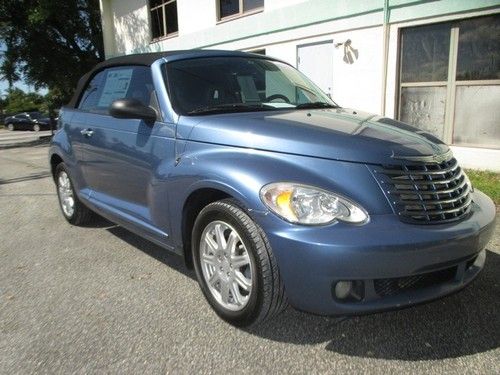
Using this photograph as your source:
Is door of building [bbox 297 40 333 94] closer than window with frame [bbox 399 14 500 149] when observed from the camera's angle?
No

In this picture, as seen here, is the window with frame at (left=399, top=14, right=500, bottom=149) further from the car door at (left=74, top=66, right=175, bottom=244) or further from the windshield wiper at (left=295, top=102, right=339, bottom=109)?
the car door at (left=74, top=66, right=175, bottom=244)

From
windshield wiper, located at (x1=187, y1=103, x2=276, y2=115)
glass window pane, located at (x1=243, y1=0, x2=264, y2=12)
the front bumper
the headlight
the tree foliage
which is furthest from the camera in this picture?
the tree foliage

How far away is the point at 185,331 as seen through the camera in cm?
283

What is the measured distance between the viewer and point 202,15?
13.4 m

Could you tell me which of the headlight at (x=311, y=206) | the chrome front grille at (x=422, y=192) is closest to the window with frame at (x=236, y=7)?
the chrome front grille at (x=422, y=192)

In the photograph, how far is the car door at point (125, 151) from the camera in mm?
3336

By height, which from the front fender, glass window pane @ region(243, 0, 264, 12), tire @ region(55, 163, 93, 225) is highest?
glass window pane @ region(243, 0, 264, 12)

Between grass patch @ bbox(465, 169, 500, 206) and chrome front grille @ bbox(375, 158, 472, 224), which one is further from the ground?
chrome front grille @ bbox(375, 158, 472, 224)

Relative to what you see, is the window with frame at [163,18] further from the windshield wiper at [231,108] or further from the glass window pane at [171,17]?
the windshield wiper at [231,108]

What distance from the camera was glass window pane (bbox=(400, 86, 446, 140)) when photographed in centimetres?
806

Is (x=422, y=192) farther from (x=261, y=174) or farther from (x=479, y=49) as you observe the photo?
(x=479, y=49)

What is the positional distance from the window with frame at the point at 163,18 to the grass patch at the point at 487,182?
36.6 feet

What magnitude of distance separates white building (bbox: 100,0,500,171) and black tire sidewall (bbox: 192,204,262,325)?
20.1 feet

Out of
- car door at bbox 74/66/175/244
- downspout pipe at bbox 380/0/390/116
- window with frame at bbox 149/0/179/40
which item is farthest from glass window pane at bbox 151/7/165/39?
car door at bbox 74/66/175/244
